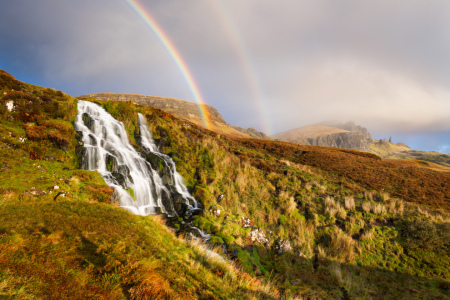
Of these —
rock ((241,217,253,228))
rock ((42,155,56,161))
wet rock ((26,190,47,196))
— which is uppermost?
rock ((42,155,56,161))

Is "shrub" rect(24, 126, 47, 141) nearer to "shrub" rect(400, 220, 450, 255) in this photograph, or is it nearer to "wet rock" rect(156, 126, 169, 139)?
"wet rock" rect(156, 126, 169, 139)

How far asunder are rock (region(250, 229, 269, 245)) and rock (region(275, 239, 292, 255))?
0.68m

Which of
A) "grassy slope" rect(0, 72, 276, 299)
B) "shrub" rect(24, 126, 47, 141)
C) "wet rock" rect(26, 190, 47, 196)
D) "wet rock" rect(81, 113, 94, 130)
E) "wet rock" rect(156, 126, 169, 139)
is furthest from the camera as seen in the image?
"wet rock" rect(156, 126, 169, 139)

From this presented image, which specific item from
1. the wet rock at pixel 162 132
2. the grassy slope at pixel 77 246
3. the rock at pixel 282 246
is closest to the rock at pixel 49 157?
the grassy slope at pixel 77 246

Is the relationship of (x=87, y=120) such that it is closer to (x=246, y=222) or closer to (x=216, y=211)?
(x=216, y=211)

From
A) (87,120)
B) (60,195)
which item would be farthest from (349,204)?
(87,120)

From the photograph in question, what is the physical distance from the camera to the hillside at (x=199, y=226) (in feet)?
13.4

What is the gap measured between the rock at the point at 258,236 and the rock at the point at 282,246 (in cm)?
68

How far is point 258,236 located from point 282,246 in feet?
4.88

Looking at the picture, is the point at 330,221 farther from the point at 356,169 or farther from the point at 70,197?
the point at 356,169

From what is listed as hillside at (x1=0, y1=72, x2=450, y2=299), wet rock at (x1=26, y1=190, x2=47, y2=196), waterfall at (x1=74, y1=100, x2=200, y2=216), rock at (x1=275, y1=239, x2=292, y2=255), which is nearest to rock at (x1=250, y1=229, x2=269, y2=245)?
hillside at (x1=0, y1=72, x2=450, y2=299)

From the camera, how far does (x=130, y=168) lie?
1342 cm

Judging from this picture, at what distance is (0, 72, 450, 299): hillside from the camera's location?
13.4 feet

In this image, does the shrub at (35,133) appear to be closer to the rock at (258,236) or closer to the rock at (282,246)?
the rock at (258,236)
